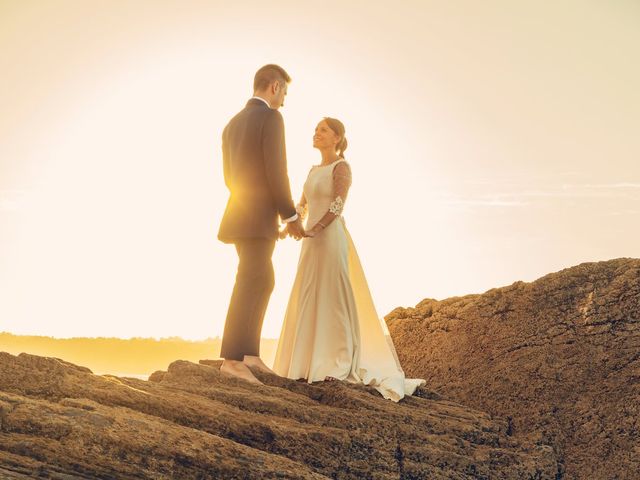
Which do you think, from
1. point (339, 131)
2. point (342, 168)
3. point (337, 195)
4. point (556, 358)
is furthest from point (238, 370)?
point (556, 358)

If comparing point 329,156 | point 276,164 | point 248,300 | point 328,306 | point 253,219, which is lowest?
point 248,300

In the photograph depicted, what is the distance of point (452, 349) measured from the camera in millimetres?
12703

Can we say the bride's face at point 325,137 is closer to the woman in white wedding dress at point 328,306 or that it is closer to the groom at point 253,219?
the woman in white wedding dress at point 328,306

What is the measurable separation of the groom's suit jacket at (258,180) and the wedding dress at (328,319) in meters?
1.17

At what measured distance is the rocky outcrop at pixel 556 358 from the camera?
1078 centimetres

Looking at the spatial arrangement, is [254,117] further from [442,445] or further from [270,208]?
[442,445]

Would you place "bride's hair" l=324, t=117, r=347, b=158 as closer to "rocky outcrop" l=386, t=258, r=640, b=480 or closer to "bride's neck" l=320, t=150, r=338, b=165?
"bride's neck" l=320, t=150, r=338, b=165

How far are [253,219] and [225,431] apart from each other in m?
3.02

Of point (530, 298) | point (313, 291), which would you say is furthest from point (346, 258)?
point (530, 298)

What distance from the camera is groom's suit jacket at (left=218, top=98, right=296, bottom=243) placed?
968 cm

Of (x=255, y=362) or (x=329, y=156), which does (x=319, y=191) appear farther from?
(x=255, y=362)

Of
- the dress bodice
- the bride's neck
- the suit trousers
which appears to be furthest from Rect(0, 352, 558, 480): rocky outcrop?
the bride's neck

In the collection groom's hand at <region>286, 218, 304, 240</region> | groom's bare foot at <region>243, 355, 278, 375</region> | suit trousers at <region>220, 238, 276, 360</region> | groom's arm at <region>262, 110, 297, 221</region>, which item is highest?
groom's arm at <region>262, 110, 297, 221</region>

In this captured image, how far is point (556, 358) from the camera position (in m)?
11.6
